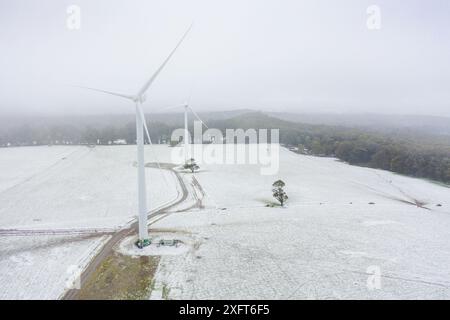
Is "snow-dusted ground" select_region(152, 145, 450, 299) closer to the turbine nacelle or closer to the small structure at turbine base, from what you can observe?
the small structure at turbine base

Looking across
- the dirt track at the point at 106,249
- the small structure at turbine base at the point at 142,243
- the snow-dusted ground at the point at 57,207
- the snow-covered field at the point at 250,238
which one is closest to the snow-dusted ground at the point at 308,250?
the snow-covered field at the point at 250,238

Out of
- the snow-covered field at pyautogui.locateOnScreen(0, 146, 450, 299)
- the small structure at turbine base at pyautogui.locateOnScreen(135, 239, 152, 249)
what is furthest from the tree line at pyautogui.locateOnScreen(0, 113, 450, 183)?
→ the small structure at turbine base at pyautogui.locateOnScreen(135, 239, 152, 249)

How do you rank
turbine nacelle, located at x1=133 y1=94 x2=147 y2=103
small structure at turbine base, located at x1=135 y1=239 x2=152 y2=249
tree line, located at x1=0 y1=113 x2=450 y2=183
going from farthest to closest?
tree line, located at x1=0 y1=113 x2=450 y2=183 → small structure at turbine base, located at x1=135 y1=239 x2=152 y2=249 → turbine nacelle, located at x1=133 y1=94 x2=147 y2=103

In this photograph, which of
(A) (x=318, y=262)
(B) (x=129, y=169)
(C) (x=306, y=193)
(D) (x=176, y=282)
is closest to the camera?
(D) (x=176, y=282)

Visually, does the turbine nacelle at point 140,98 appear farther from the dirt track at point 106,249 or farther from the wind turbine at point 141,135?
the dirt track at point 106,249
